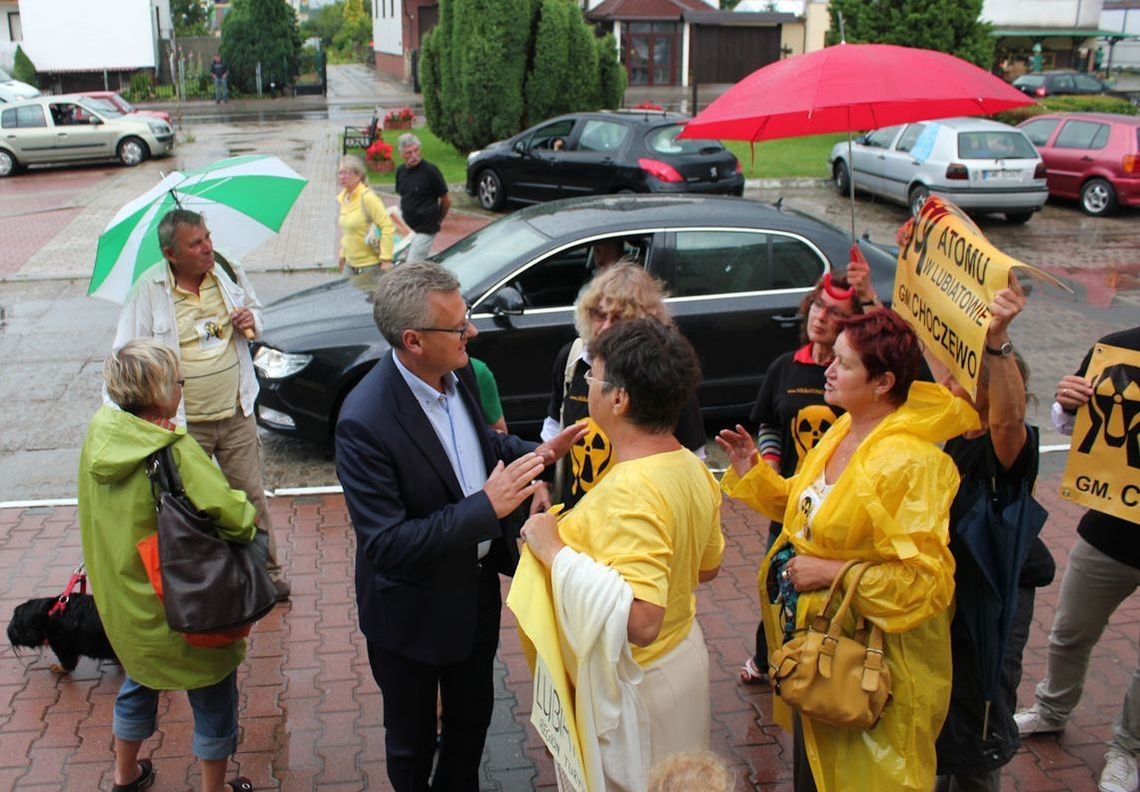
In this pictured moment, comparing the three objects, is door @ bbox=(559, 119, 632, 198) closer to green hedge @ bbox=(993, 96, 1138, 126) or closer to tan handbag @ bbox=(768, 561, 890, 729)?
green hedge @ bbox=(993, 96, 1138, 126)

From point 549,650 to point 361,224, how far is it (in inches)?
267

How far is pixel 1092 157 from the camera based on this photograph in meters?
17.5

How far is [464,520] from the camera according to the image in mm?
2990

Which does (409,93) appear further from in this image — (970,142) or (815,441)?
(815,441)

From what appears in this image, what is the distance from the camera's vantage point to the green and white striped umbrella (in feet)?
15.5

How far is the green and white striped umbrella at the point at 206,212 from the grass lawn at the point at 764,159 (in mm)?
14370

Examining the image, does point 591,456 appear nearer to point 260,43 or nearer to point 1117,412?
point 1117,412

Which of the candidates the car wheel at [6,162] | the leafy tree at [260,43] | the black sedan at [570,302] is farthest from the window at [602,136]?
the leafy tree at [260,43]

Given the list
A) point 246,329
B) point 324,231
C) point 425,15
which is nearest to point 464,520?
point 246,329

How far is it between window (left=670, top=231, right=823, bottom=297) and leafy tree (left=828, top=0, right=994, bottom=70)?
1910 cm

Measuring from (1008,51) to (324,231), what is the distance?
130 ft

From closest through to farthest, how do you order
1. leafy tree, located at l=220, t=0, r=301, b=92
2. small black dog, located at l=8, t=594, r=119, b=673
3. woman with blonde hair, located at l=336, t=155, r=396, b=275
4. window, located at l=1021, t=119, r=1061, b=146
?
small black dog, located at l=8, t=594, r=119, b=673, woman with blonde hair, located at l=336, t=155, r=396, b=275, window, located at l=1021, t=119, r=1061, b=146, leafy tree, located at l=220, t=0, r=301, b=92

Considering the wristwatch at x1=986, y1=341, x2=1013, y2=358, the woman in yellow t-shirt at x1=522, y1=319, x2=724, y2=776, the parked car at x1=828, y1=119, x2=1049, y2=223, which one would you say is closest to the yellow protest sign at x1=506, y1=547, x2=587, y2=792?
the woman in yellow t-shirt at x1=522, y1=319, x2=724, y2=776

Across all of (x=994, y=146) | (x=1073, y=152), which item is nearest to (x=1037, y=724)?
(x=994, y=146)
